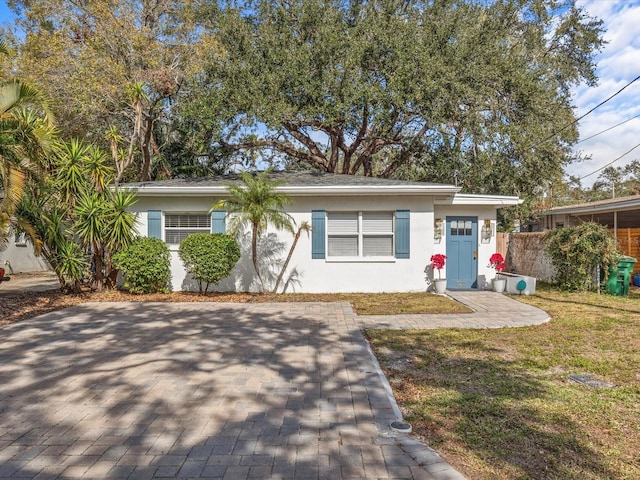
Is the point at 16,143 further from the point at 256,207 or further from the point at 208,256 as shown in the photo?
the point at 256,207

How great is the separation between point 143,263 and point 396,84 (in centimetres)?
871

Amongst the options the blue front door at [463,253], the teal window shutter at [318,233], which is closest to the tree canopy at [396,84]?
the blue front door at [463,253]

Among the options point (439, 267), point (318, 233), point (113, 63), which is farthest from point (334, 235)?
point (113, 63)

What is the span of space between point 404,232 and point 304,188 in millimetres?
2801

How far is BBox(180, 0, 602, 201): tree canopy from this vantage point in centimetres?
1218

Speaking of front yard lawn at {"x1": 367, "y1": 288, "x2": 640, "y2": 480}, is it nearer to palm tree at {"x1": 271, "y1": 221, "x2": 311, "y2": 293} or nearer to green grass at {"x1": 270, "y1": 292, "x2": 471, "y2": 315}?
green grass at {"x1": 270, "y1": 292, "x2": 471, "y2": 315}

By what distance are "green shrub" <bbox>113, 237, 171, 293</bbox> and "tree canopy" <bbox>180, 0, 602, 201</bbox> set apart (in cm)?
448

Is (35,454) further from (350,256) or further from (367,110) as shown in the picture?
(367,110)

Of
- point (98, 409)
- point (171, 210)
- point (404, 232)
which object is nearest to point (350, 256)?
point (404, 232)

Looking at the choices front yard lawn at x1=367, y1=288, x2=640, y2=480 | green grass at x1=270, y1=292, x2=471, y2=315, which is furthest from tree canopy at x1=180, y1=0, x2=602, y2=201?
front yard lawn at x1=367, y1=288, x2=640, y2=480

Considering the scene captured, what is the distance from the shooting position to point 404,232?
34.2ft

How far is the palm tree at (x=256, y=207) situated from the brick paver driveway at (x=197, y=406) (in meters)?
3.42

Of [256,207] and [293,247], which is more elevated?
[256,207]

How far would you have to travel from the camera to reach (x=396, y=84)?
1220 centimetres
